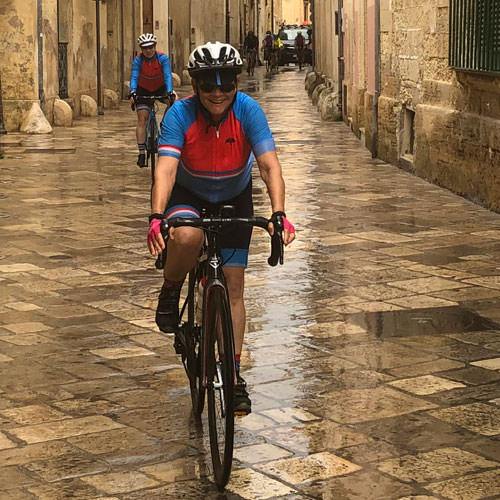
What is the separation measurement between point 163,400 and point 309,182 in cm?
950

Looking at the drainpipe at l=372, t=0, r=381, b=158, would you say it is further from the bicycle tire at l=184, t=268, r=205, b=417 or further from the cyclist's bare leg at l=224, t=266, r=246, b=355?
the cyclist's bare leg at l=224, t=266, r=246, b=355

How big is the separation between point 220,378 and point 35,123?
62.8 feet

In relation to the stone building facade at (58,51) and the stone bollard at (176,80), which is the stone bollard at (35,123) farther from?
the stone bollard at (176,80)

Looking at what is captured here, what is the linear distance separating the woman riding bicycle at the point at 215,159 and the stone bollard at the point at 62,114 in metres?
20.4

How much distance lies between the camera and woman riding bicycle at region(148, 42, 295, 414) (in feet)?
16.7

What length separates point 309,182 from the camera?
50.0 ft

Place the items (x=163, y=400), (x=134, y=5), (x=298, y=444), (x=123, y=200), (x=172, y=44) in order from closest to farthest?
1. (x=298, y=444)
2. (x=163, y=400)
3. (x=123, y=200)
4. (x=134, y=5)
5. (x=172, y=44)

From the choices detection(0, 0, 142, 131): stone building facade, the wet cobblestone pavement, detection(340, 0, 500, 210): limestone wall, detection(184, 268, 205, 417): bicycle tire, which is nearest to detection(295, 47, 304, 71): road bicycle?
detection(0, 0, 142, 131): stone building facade

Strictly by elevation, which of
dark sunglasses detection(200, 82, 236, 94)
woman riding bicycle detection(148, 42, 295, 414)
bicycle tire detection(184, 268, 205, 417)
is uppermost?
dark sunglasses detection(200, 82, 236, 94)

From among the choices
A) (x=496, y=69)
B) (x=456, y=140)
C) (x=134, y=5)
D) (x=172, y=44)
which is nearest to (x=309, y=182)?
(x=456, y=140)

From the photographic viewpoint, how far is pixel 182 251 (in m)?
5.19

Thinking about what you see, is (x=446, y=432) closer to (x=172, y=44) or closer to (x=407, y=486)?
(x=407, y=486)

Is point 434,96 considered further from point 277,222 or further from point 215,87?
point 277,222

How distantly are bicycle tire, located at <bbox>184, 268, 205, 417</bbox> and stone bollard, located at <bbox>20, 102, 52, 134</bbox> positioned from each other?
1813cm
